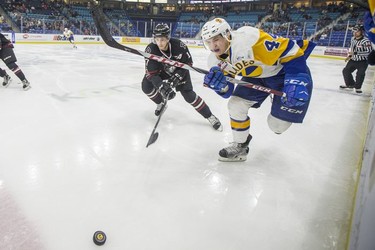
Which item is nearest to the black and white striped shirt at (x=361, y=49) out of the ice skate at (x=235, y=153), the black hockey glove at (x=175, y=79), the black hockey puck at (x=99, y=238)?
the black hockey glove at (x=175, y=79)

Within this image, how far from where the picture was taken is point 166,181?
71.9 inches

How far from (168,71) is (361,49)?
3.92 m

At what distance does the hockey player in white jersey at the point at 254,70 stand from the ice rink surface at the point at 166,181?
348 mm

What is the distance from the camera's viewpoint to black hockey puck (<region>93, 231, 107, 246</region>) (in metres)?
1.24

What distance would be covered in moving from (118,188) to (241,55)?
43.7 inches

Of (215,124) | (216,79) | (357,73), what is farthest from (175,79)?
(357,73)

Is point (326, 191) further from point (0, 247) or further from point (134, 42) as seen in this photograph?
point (134, 42)

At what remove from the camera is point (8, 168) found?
1884 millimetres

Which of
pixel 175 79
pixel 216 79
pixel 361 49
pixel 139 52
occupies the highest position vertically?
pixel 361 49

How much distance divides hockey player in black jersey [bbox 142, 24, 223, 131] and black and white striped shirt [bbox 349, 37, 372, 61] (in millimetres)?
3660

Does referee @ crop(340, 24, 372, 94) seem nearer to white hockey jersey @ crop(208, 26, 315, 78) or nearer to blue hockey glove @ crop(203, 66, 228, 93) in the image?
white hockey jersey @ crop(208, 26, 315, 78)

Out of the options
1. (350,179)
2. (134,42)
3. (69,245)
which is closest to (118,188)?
(69,245)

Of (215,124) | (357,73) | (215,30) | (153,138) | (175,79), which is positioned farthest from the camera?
(357,73)

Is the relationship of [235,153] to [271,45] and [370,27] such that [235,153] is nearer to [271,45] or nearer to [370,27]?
[271,45]
